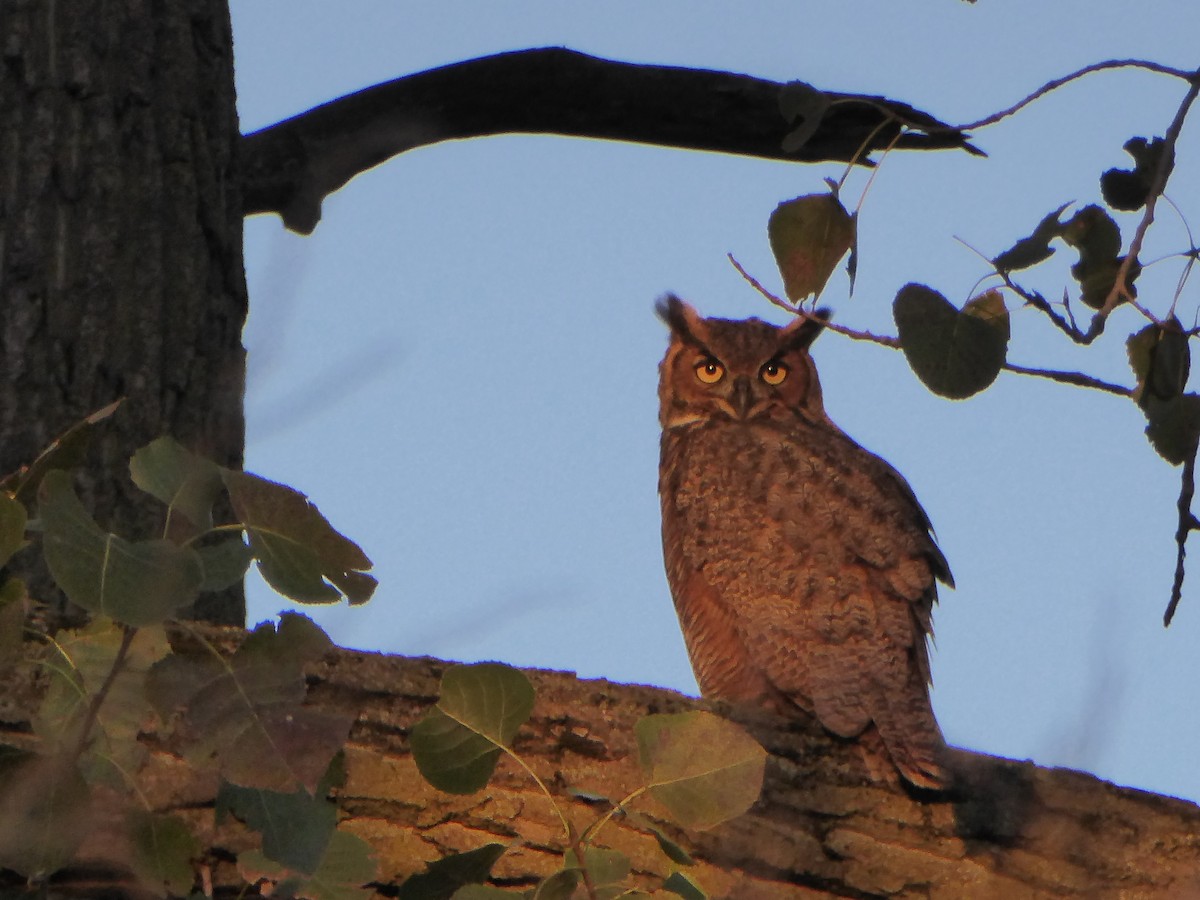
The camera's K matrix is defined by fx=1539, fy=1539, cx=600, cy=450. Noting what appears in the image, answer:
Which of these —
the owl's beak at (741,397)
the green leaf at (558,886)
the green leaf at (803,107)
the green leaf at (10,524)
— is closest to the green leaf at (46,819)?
the green leaf at (10,524)

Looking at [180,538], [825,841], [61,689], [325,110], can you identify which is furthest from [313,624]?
[325,110]

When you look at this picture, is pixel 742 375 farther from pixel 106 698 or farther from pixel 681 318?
pixel 106 698

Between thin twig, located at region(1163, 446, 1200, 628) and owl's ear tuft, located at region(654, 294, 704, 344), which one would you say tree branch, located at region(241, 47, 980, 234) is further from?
thin twig, located at region(1163, 446, 1200, 628)

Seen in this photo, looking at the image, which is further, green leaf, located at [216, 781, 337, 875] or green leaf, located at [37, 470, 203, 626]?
green leaf, located at [216, 781, 337, 875]

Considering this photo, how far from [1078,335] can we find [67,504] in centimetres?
104

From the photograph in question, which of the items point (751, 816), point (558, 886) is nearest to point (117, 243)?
point (751, 816)

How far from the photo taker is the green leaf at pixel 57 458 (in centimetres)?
146

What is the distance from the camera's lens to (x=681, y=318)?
5.19 metres

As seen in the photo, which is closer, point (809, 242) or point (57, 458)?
point (57, 458)

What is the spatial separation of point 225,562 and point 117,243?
2.14 metres

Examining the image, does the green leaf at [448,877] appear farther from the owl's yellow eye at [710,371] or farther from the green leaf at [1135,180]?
the owl's yellow eye at [710,371]

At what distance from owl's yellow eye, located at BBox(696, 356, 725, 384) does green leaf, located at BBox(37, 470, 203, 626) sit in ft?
12.1

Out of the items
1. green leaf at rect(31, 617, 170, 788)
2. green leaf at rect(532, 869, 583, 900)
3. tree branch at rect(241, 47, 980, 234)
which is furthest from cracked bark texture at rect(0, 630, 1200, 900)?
tree branch at rect(241, 47, 980, 234)

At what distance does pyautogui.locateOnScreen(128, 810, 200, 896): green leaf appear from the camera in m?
1.48
